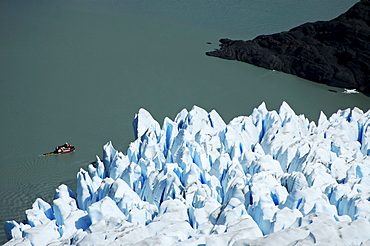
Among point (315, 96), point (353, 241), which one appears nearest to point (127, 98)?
point (315, 96)

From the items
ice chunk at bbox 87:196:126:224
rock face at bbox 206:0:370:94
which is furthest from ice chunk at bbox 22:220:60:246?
rock face at bbox 206:0:370:94

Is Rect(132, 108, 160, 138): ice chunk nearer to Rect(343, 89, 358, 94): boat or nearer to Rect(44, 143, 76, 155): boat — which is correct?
Rect(44, 143, 76, 155): boat

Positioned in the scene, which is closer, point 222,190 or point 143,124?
point 222,190

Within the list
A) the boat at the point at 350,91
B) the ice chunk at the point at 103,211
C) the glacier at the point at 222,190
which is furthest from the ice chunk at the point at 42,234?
the boat at the point at 350,91

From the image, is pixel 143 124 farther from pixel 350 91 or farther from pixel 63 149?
pixel 350 91

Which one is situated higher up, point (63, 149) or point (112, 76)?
point (112, 76)

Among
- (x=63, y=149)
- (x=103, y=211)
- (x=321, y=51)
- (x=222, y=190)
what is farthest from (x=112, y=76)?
(x=103, y=211)

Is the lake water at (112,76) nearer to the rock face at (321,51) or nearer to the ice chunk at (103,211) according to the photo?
the rock face at (321,51)
